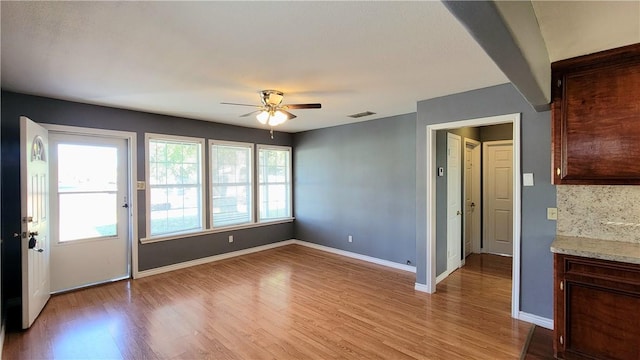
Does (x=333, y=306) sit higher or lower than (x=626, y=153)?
lower

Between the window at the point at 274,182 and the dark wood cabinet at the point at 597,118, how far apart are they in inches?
187

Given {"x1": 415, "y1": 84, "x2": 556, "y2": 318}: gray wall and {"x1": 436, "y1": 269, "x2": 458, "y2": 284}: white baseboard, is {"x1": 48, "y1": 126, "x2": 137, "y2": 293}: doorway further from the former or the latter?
{"x1": 415, "y1": 84, "x2": 556, "y2": 318}: gray wall

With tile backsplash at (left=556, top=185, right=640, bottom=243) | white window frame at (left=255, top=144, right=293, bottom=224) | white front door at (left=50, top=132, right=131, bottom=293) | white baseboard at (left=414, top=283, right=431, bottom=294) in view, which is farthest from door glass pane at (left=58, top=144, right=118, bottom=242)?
tile backsplash at (left=556, top=185, right=640, bottom=243)

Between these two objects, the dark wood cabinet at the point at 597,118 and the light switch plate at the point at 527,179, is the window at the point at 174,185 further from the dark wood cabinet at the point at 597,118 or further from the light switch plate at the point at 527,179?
the dark wood cabinet at the point at 597,118

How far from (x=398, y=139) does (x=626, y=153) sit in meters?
2.73

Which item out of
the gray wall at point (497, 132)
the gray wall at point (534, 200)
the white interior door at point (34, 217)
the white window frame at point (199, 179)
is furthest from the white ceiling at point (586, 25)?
the white window frame at point (199, 179)

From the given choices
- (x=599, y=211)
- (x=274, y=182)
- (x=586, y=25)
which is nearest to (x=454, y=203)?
(x=599, y=211)

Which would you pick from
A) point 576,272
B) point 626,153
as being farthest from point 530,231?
point 626,153

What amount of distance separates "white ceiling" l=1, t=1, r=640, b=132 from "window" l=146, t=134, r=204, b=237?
126 cm

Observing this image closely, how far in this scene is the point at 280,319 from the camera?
3.08 meters

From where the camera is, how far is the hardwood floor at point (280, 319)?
2533 mm

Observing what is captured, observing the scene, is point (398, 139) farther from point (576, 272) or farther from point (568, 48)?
point (576, 272)

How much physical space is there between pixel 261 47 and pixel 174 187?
3.42m

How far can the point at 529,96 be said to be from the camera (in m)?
2.21
